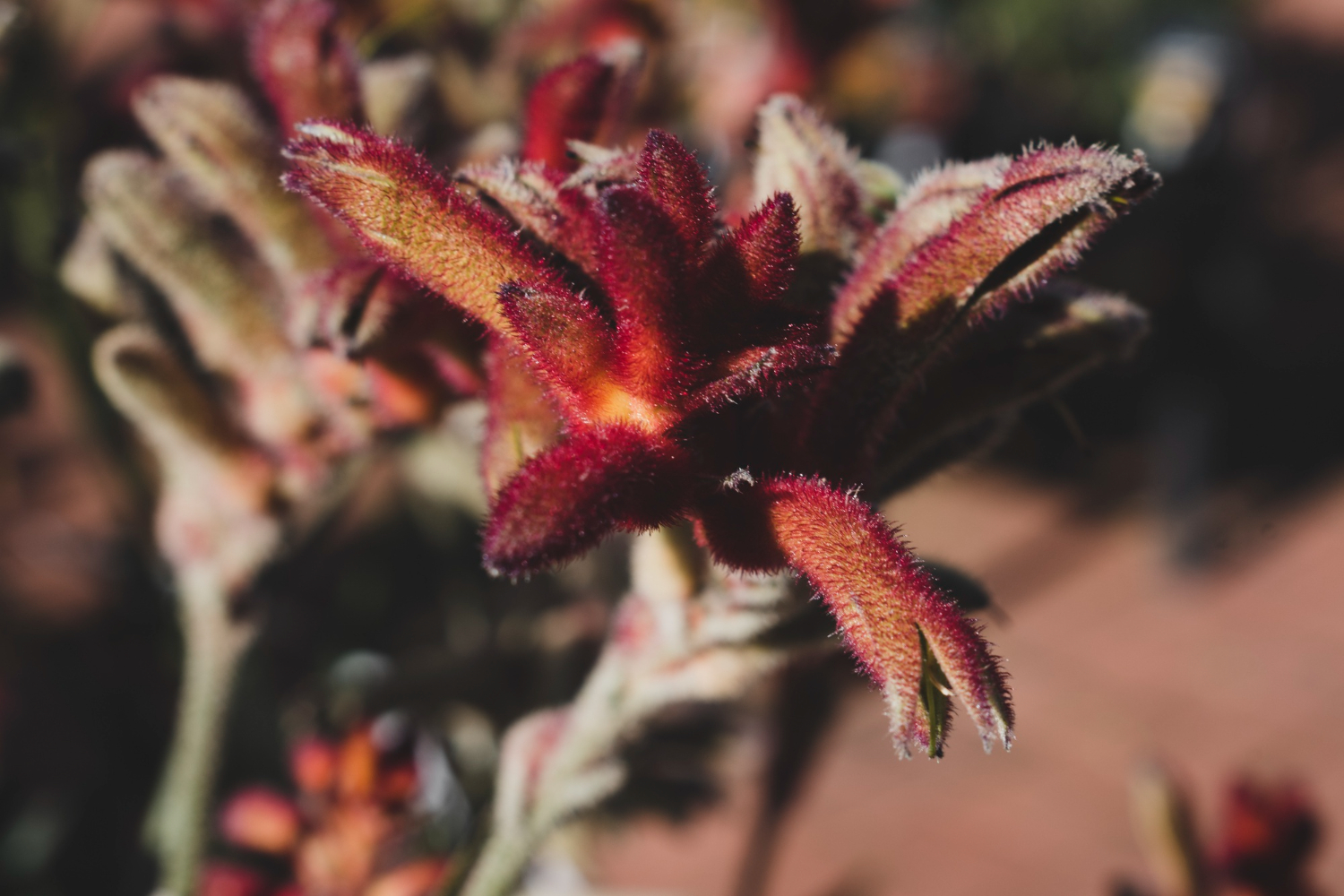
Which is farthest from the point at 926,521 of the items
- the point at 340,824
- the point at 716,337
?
the point at 716,337

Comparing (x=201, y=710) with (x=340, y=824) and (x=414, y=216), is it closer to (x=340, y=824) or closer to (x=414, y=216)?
(x=340, y=824)

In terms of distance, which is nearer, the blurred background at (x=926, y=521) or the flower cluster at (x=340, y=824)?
the flower cluster at (x=340, y=824)

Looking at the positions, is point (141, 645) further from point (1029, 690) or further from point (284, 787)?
point (1029, 690)

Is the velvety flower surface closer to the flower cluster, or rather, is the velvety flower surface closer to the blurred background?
the blurred background

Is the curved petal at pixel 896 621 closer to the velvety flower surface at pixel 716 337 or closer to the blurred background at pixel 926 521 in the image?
the velvety flower surface at pixel 716 337

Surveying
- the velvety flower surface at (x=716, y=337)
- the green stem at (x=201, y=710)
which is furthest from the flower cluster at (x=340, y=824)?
the velvety flower surface at (x=716, y=337)

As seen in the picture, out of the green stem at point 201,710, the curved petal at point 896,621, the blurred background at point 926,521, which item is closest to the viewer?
the curved petal at point 896,621

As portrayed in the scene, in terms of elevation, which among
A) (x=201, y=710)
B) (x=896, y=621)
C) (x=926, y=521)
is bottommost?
(x=896, y=621)
